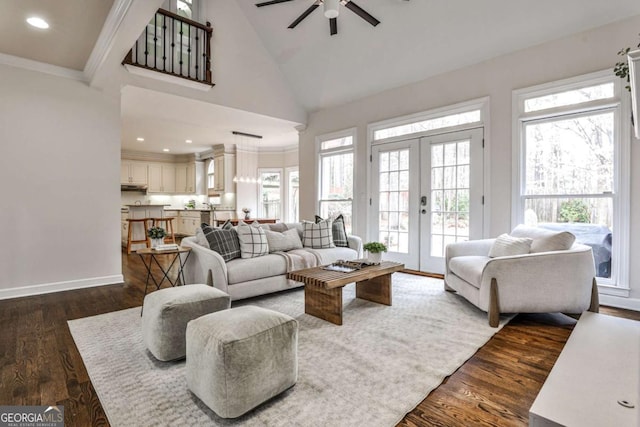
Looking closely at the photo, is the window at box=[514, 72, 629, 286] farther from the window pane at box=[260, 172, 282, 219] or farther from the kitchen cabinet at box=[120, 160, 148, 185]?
the kitchen cabinet at box=[120, 160, 148, 185]

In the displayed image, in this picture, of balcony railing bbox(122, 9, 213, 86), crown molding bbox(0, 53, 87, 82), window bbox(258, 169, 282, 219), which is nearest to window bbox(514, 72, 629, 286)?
balcony railing bbox(122, 9, 213, 86)

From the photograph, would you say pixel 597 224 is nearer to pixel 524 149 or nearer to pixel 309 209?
pixel 524 149

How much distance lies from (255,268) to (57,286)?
2508mm

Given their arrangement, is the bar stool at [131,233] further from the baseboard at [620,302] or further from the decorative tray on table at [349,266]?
the baseboard at [620,302]

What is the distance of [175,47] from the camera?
473 cm

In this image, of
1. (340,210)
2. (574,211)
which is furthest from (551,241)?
(340,210)

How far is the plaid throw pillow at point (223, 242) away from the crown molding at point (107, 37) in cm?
191

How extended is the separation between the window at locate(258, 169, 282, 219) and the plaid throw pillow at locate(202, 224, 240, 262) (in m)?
5.46

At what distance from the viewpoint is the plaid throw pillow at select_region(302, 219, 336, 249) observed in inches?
171

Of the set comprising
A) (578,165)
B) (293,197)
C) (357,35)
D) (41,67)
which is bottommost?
(293,197)

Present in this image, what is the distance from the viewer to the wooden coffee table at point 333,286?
275cm

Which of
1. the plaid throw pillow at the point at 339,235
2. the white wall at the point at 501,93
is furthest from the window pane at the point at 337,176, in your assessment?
the plaid throw pillow at the point at 339,235

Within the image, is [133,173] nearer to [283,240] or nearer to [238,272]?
[283,240]

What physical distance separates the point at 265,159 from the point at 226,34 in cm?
411
